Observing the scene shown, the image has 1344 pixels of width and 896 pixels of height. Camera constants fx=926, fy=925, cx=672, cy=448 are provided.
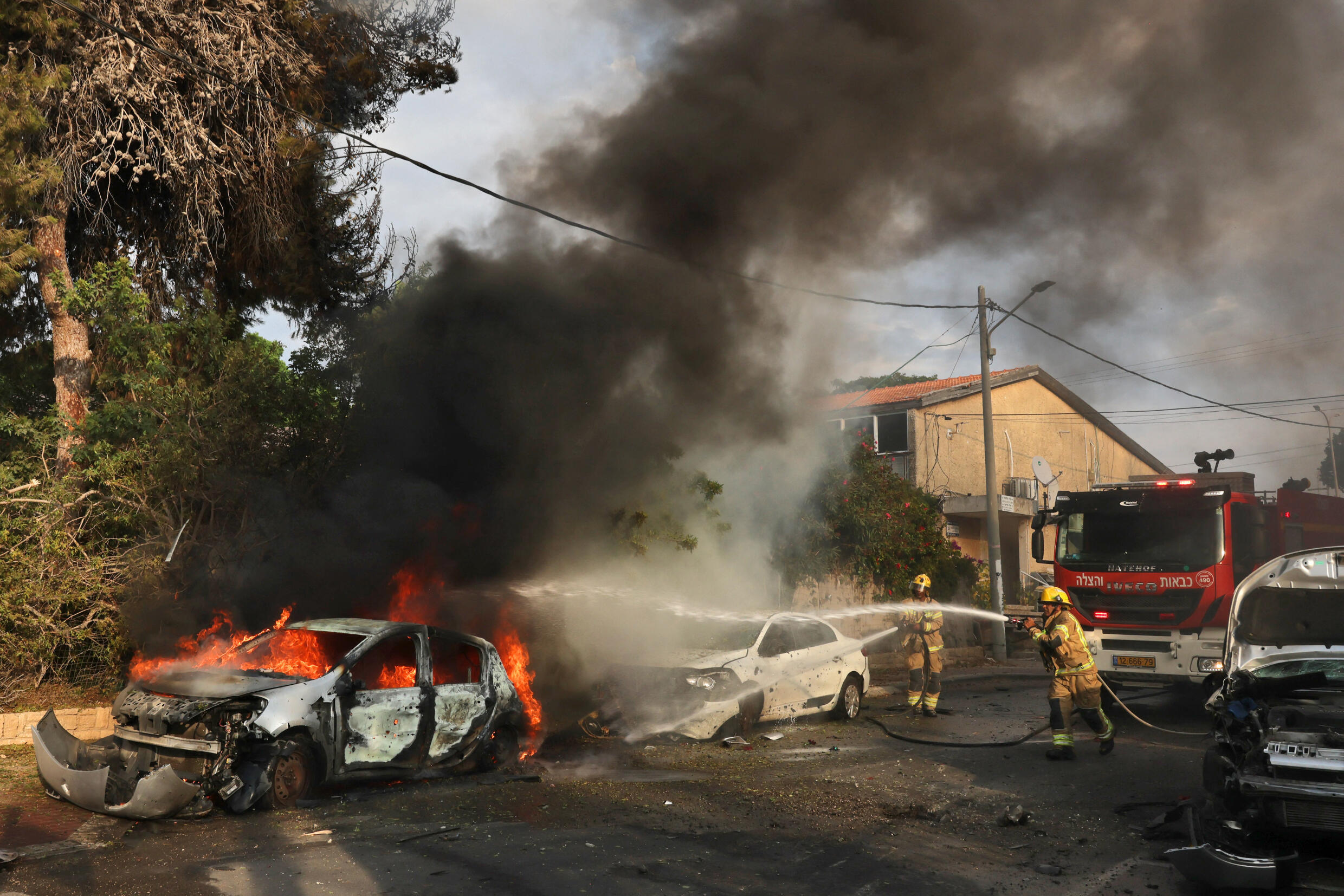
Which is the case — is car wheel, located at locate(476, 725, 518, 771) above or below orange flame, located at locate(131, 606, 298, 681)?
below

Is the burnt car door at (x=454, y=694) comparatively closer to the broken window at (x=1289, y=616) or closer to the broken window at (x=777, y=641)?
the broken window at (x=777, y=641)

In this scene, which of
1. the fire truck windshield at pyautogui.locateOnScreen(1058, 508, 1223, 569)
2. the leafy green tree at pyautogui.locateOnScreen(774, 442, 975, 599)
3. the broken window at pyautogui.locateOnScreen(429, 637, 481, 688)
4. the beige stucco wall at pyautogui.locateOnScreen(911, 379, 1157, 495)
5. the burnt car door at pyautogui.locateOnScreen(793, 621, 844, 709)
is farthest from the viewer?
the beige stucco wall at pyautogui.locateOnScreen(911, 379, 1157, 495)

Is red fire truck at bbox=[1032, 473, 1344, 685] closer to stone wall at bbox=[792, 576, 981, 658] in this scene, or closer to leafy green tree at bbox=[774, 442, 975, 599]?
leafy green tree at bbox=[774, 442, 975, 599]

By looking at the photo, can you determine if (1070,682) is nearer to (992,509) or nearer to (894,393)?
(992,509)

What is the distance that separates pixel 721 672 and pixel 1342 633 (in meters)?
5.08

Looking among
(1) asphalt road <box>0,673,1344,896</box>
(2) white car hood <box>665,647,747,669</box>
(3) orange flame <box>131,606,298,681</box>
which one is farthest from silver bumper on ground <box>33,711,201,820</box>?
(2) white car hood <box>665,647,747,669</box>

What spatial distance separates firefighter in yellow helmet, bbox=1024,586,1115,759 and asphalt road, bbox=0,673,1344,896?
0.30 meters

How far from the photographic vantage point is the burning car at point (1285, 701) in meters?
4.94

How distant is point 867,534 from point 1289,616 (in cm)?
1228

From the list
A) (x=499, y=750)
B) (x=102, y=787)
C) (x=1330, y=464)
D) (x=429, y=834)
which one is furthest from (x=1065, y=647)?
(x=1330, y=464)

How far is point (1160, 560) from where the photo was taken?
1101cm

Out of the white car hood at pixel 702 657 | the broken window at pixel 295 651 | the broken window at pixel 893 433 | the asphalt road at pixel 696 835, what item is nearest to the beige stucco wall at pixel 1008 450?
the broken window at pixel 893 433

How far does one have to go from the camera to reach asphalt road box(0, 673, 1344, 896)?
4.94m

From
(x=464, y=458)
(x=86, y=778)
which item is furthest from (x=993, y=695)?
(x=86, y=778)
